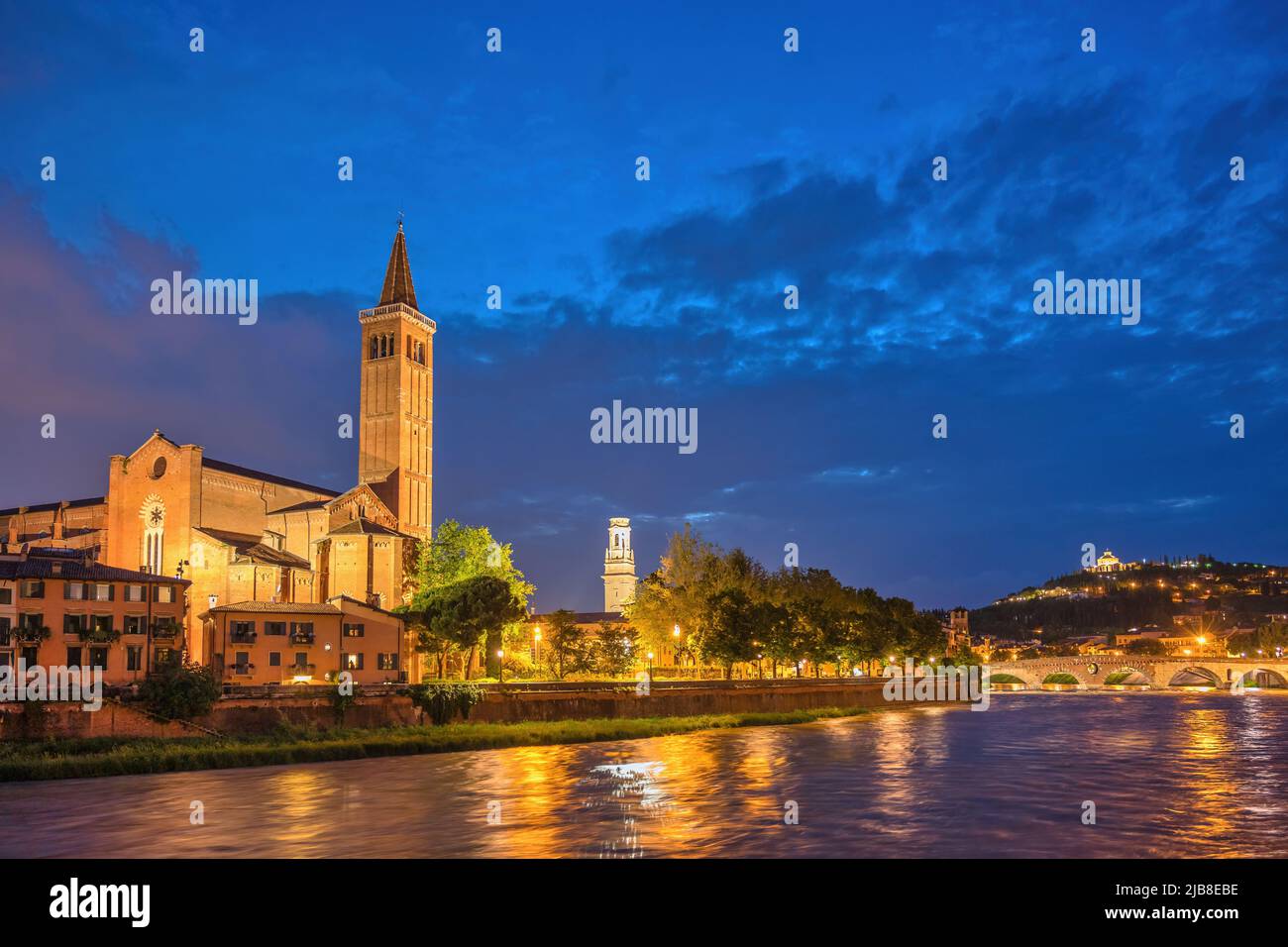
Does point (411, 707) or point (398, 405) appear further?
point (398, 405)

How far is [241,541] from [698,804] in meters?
70.9

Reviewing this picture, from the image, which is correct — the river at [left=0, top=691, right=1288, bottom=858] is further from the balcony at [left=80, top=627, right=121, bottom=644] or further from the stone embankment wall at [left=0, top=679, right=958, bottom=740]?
the balcony at [left=80, top=627, right=121, bottom=644]

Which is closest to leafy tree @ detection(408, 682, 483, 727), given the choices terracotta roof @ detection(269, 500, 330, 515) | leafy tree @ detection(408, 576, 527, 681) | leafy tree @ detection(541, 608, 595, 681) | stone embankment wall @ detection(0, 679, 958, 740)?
stone embankment wall @ detection(0, 679, 958, 740)

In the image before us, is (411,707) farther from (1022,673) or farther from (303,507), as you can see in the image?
(1022,673)

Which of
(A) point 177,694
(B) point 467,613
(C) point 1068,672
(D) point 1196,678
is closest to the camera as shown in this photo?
(A) point 177,694

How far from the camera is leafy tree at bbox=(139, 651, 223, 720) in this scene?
156 feet

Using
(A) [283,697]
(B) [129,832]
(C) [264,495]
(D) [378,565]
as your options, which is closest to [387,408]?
(C) [264,495]

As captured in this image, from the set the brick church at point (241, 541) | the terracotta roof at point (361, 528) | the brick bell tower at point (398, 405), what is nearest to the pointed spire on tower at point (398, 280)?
the brick bell tower at point (398, 405)

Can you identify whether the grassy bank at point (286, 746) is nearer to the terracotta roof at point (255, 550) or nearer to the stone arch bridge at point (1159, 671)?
the terracotta roof at point (255, 550)

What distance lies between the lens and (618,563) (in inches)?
7766

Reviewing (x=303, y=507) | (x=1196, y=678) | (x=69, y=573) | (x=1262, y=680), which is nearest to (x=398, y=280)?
(x=303, y=507)

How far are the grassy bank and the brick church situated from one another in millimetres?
23215

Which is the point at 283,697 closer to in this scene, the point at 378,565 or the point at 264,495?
the point at 378,565
